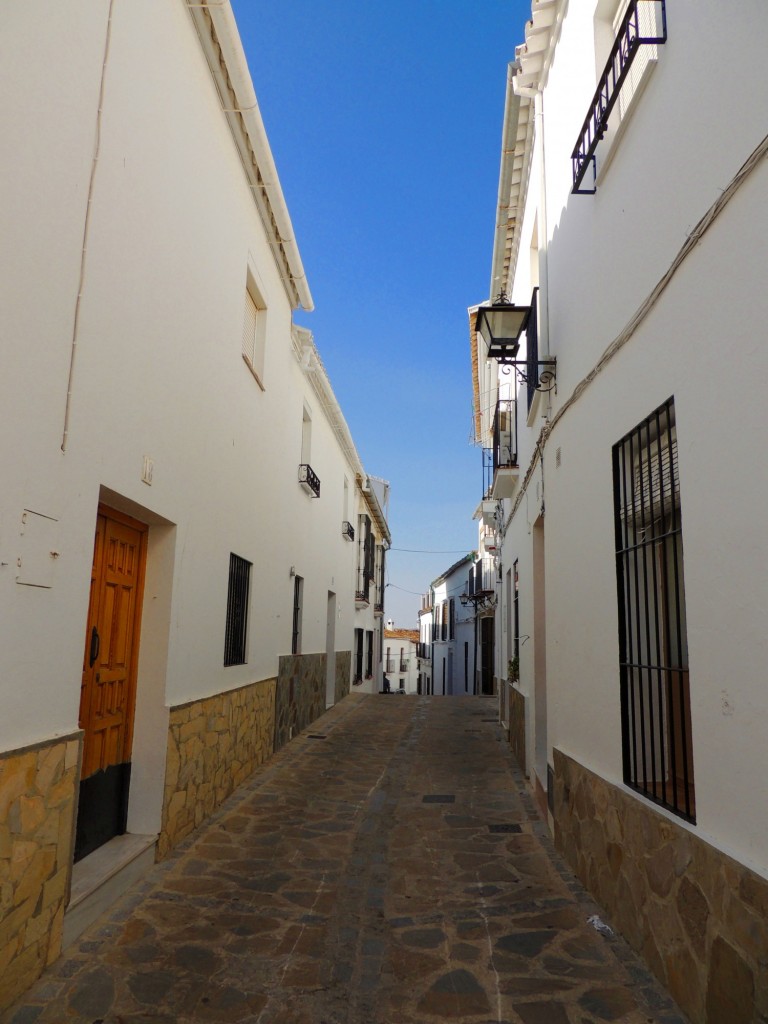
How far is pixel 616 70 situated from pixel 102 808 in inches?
219

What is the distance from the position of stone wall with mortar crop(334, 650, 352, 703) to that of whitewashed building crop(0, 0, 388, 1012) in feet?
24.0

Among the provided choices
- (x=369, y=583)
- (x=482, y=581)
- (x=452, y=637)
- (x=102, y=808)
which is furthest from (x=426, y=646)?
(x=102, y=808)

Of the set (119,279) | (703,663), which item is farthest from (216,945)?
(119,279)

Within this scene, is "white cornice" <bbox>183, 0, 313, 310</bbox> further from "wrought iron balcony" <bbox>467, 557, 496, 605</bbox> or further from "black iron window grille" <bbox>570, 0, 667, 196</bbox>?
"wrought iron balcony" <bbox>467, 557, 496, 605</bbox>

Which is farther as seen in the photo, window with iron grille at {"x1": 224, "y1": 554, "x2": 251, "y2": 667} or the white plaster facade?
window with iron grille at {"x1": 224, "y1": 554, "x2": 251, "y2": 667}

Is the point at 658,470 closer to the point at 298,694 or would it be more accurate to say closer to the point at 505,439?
the point at 505,439

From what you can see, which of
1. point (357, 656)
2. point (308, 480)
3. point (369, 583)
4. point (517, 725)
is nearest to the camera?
point (517, 725)

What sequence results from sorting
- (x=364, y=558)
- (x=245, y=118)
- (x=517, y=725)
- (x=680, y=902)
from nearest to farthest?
(x=680, y=902) → (x=245, y=118) → (x=517, y=725) → (x=364, y=558)

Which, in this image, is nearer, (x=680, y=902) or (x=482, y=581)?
(x=680, y=902)

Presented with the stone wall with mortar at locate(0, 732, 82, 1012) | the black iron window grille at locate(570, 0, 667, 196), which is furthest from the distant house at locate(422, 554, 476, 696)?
the stone wall with mortar at locate(0, 732, 82, 1012)

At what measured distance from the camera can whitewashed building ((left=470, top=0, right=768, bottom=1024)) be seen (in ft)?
9.09

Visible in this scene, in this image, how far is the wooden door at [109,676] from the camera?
4.62 metres

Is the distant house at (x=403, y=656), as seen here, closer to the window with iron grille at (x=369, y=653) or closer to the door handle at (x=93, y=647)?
the window with iron grille at (x=369, y=653)

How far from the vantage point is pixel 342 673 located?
56.3ft
